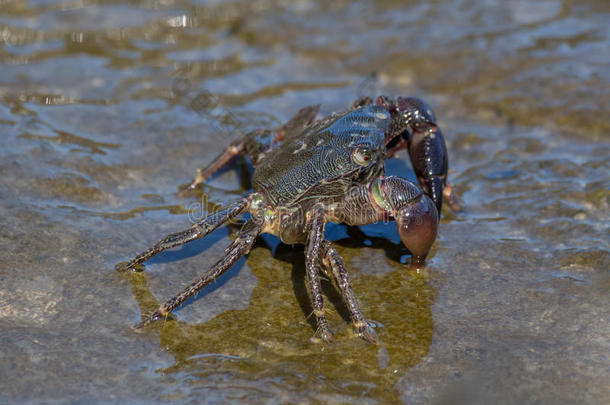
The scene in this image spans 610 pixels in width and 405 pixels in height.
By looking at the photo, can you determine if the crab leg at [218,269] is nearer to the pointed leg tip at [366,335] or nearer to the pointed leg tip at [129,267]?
the pointed leg tip at [129,267]

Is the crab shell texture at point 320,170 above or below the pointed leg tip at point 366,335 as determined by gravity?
above

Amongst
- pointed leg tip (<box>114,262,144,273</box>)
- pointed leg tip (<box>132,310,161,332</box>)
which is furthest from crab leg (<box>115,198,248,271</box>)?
pointed leg tip (<box>132,310,161,332</box>)

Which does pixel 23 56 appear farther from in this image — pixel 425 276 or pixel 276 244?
pixel 425 276

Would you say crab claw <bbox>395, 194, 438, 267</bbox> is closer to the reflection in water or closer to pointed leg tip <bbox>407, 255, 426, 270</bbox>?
pointed leg tip <bbox>407, 255, 426, 270</bbox>

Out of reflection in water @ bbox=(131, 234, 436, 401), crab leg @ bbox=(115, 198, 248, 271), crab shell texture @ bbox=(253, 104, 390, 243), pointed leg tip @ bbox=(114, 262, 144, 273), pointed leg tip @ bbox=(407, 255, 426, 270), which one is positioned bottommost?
reflection in water @ bbox=(131, 234, 436, 401)

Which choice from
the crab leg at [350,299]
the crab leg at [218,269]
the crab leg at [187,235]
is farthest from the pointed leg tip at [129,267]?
the crab leg at [350,299]

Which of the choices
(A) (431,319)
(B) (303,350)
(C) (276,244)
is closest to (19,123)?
(C) (276,244)
